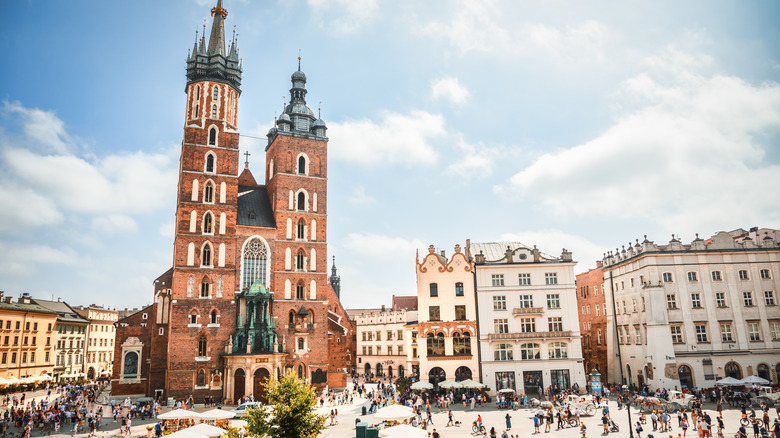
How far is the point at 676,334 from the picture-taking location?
47.3m

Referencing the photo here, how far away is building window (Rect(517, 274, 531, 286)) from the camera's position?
168 ft

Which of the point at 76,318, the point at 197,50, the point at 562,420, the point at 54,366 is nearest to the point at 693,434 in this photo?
the point at 562,420

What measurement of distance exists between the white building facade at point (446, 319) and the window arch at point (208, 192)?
73.4 feet

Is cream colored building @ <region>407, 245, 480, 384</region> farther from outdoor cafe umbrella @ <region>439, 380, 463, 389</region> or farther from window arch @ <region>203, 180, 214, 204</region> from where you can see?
window arch @ <region>203, 180, 214, 204</region>

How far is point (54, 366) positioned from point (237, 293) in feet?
129

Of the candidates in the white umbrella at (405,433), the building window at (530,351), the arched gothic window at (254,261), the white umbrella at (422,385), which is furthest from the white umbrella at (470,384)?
the arched gothic window at (254,261)

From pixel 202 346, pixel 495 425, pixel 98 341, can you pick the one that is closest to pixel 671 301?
pixel 495 425

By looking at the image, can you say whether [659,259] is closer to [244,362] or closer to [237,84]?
[244,362]

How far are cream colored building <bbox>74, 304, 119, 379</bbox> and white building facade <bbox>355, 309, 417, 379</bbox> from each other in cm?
4391

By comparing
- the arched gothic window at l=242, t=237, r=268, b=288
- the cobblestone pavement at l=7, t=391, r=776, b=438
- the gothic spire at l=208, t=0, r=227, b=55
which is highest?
the gothic spire at l=208, t=0, r=227, b=55

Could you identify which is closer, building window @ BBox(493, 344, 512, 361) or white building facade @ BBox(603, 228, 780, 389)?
white building facade @ BBox(603, 228, 780, 389)

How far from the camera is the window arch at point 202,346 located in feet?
161

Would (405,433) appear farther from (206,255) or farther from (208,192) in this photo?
(208,192)

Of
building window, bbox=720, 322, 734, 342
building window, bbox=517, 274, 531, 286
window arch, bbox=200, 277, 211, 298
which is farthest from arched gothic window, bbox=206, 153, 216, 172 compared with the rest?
building window, bbox=720, 322, 734, 342
